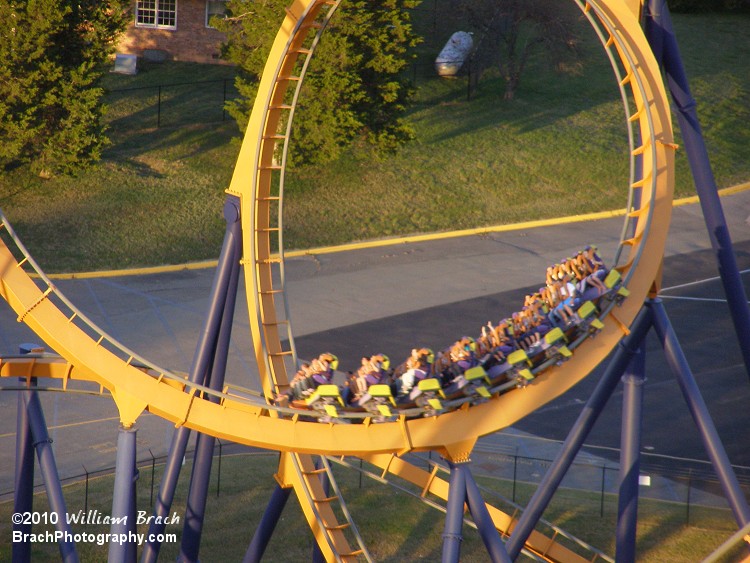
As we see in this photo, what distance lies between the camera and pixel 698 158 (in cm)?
1457

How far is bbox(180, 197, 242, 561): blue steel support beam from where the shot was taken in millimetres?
14031

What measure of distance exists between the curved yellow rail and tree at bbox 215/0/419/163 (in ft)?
60.8

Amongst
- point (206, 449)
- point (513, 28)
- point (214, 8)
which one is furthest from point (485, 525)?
point (214, 8)

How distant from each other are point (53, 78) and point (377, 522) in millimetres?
17376

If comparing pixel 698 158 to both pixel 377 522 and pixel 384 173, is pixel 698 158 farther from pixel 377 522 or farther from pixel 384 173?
pixel 384 173

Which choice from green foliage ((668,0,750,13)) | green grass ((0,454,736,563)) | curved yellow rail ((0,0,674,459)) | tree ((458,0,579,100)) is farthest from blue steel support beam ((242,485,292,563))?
green foliage ((668,0,750,13))

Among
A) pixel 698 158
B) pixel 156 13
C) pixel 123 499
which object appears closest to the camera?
pixel 123 499

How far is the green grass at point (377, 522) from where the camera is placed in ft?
54.3

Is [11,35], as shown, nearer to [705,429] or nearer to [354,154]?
[354,154]

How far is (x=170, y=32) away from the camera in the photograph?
41.4 metres

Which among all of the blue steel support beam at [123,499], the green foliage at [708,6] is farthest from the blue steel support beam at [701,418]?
the green foliage at [708,6]

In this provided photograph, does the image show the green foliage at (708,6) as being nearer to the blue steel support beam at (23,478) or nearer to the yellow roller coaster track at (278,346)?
the yellow roller coaster track at (278,346)

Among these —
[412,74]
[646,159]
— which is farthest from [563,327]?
[412,74]

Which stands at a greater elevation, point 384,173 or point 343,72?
point 343,72
